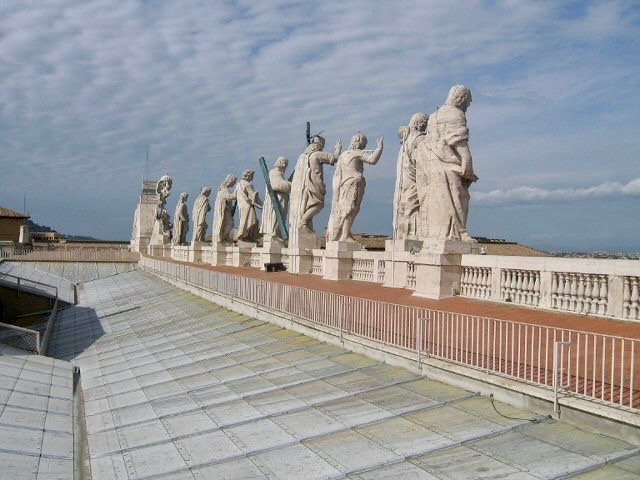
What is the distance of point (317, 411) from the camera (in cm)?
656

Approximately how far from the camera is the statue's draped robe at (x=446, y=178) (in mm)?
11984

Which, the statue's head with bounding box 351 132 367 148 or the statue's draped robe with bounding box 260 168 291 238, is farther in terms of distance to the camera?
the statue's draped robe with bounding box 260 168 291 238

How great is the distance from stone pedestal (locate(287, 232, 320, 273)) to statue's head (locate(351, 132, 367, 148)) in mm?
3900

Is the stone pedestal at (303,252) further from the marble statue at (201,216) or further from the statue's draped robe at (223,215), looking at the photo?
the marble statue at (201,216)

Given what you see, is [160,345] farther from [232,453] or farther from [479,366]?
[479,366]

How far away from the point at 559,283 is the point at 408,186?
21.5ft

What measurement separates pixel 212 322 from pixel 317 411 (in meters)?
7.42

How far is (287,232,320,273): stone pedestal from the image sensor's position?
63.8 feet

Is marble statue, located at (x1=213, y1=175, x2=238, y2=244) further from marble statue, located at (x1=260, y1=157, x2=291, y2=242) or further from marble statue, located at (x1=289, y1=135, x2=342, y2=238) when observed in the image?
marble statue, located at (x1=289, y1=135, x2=342, y2=238)

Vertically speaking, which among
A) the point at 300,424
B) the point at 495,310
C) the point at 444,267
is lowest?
the point at 300,424

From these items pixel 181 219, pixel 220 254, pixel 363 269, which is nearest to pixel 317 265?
pixel 363 269

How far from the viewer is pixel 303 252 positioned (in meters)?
19.4

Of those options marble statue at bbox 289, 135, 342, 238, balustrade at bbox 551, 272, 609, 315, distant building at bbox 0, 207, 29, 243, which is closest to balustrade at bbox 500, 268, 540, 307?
balustrade at bbox 551, 272, 609, 315

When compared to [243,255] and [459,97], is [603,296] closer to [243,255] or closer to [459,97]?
[459,97]
